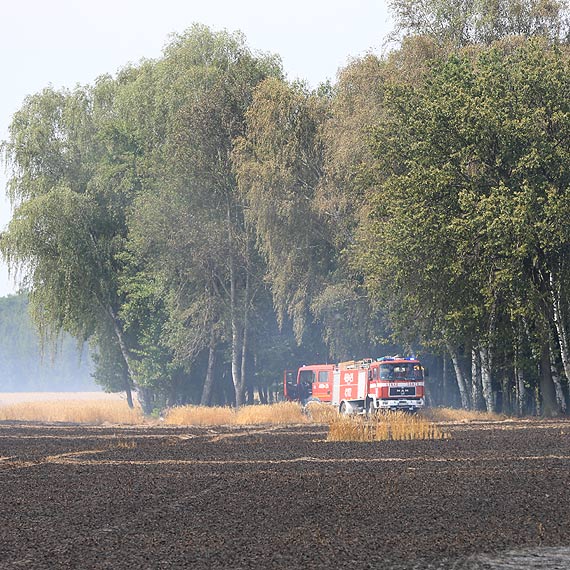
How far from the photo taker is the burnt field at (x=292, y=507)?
13.5 metres

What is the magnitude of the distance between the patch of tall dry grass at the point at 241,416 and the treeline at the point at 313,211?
5.13 meters

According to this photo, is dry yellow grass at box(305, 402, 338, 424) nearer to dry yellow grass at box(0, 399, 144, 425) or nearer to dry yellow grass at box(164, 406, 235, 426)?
dry yellow grass at box(164, 406, 235, 426)

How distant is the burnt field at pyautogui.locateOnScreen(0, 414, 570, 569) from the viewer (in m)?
13.5

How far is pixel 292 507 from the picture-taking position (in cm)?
1766

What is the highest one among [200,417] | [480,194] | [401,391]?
[480,194]

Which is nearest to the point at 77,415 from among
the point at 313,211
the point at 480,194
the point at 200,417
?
the point at 200,417

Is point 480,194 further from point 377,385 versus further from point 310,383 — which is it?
point 310,383

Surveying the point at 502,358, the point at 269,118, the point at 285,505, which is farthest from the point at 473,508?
the point at 269,118

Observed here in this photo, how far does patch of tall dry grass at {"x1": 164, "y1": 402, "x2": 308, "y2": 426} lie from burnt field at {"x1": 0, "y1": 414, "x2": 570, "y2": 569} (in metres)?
18.6

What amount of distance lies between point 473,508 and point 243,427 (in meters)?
28.9

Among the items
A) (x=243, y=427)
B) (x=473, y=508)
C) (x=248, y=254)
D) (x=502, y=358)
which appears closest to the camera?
(x=473, y=508)

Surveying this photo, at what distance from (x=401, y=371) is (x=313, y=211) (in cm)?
843

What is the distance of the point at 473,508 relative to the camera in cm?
1712

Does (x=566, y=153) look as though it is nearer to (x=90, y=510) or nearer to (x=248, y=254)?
(x=248, y=254)
